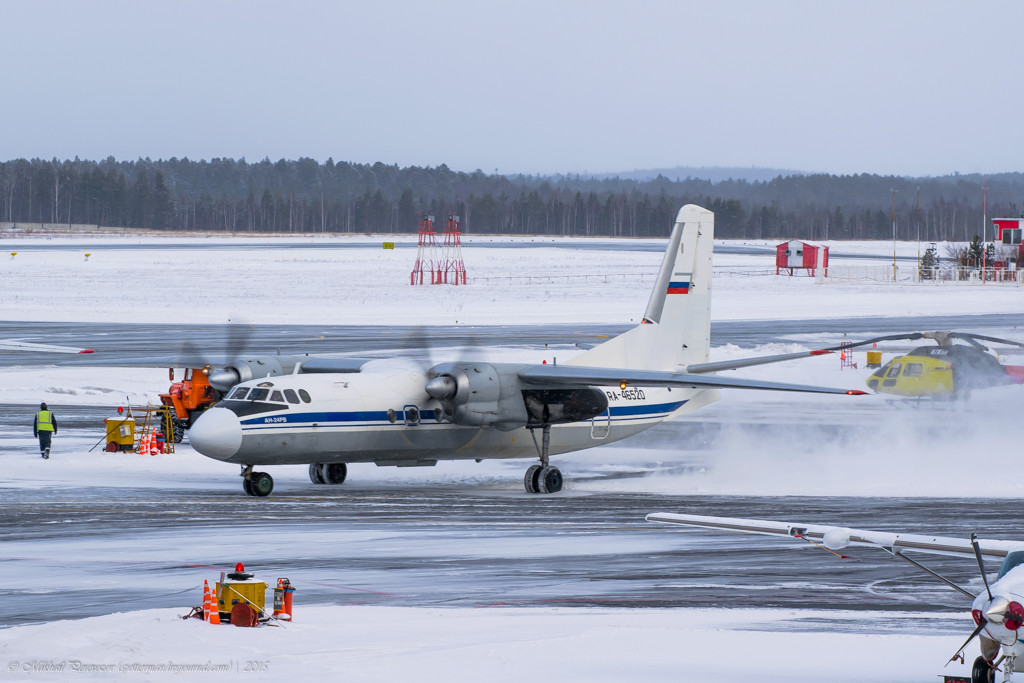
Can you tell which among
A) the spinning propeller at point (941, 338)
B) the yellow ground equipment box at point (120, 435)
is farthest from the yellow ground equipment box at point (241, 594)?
the spinning propeller at point (941, 338)

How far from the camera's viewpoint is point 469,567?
61.0ft

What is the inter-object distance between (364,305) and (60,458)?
50.2m

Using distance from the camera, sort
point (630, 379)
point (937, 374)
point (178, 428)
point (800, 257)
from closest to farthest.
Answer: point (630, 379)
point (178, 428)
point (937, 374)
point (800, 257)

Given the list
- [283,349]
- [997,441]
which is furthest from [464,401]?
[283,349]

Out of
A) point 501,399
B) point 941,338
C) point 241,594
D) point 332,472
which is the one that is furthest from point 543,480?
point 941,338

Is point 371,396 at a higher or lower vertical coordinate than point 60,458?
higher

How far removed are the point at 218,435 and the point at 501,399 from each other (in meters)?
6.17

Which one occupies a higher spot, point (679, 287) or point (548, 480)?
point (679, 287)

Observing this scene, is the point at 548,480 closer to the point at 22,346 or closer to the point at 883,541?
the point at 883,541

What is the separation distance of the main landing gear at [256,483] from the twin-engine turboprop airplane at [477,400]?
3cm

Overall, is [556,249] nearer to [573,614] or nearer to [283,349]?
→ [283,349]

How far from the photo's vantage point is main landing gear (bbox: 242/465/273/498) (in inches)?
1031

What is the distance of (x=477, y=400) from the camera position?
27391mm

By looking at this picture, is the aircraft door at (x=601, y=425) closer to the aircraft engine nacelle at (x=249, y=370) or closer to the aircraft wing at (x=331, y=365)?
the aircraft wing at (x=331, y=365)
